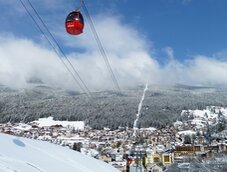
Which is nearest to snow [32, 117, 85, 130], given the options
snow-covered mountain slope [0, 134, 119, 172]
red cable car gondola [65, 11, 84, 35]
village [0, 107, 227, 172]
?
village [0, 107, 227, 172]

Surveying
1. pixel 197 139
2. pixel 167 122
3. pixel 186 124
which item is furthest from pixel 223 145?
pixel 186 124

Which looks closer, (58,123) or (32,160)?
(32,160)

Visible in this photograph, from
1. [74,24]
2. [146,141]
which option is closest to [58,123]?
[146,141]

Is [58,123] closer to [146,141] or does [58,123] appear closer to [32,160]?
[146,141]

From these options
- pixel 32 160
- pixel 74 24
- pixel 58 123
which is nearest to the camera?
pixel 32 160

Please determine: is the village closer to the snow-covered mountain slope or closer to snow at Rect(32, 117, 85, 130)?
snow at Rect(32, 117, 85, 130)

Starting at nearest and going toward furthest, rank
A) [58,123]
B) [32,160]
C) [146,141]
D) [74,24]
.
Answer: [32,160] → [74,24] → [146,141] → [58,123]

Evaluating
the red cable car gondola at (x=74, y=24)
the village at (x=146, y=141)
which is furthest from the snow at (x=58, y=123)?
the red cable car gondola at (x=74, y=24)
